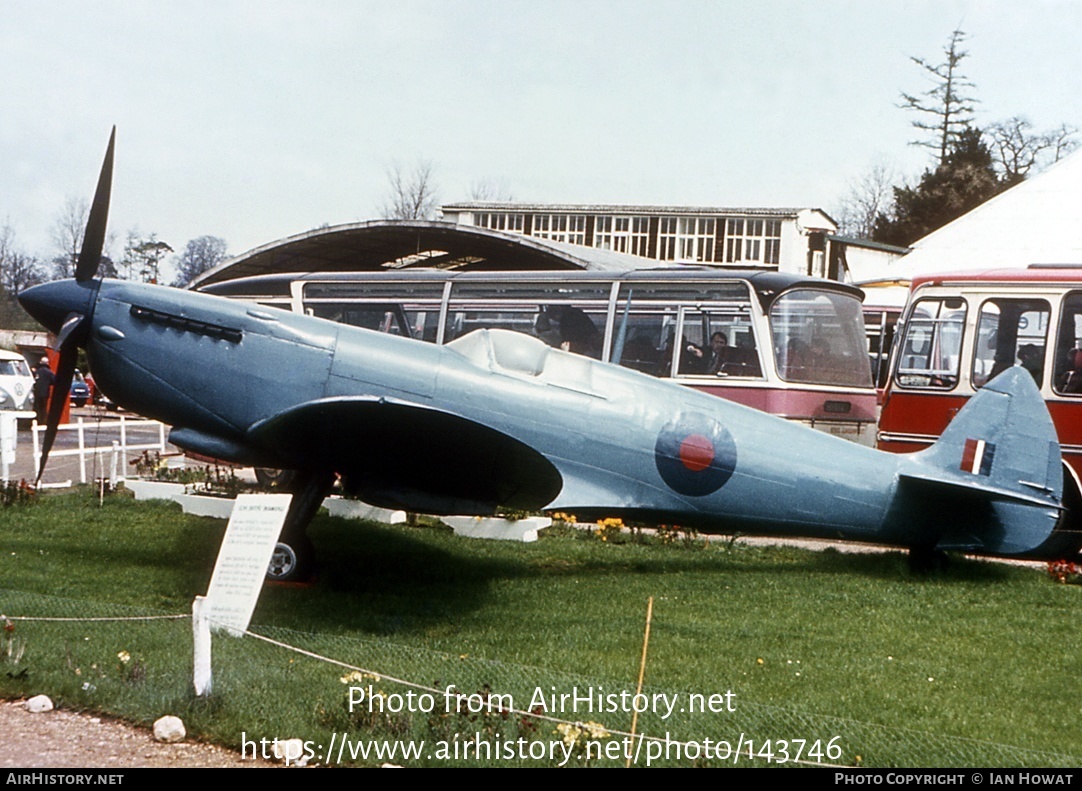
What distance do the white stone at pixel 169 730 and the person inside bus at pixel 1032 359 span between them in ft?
30.6

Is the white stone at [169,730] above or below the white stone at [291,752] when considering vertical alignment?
below

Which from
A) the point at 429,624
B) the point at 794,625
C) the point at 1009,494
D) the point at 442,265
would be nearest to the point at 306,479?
the point at 429,624

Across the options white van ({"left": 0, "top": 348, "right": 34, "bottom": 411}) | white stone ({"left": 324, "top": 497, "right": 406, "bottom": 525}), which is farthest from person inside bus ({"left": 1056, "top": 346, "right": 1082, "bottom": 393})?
white van ({"left": 0, "top": 348, "right": 34, "bottom": 411})

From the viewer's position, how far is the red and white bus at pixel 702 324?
12258 millimetres

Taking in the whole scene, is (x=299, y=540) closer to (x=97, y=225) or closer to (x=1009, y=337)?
(x=97, y=225)

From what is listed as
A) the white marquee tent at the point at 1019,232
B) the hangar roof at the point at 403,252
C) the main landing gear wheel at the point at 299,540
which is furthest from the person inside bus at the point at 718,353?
the white marquee tent at the point at 1019,232

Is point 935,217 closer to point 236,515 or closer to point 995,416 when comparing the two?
point 995,416

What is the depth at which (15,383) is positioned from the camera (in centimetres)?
2878

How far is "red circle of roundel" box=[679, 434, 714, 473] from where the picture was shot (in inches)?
320

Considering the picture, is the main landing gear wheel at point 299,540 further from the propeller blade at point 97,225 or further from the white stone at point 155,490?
the white stone at point 155,490

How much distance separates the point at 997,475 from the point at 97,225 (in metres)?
7.04

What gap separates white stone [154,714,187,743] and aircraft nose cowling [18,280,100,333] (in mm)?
3812

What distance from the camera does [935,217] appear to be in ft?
167

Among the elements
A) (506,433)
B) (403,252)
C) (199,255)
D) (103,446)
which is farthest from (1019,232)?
(199,255)
